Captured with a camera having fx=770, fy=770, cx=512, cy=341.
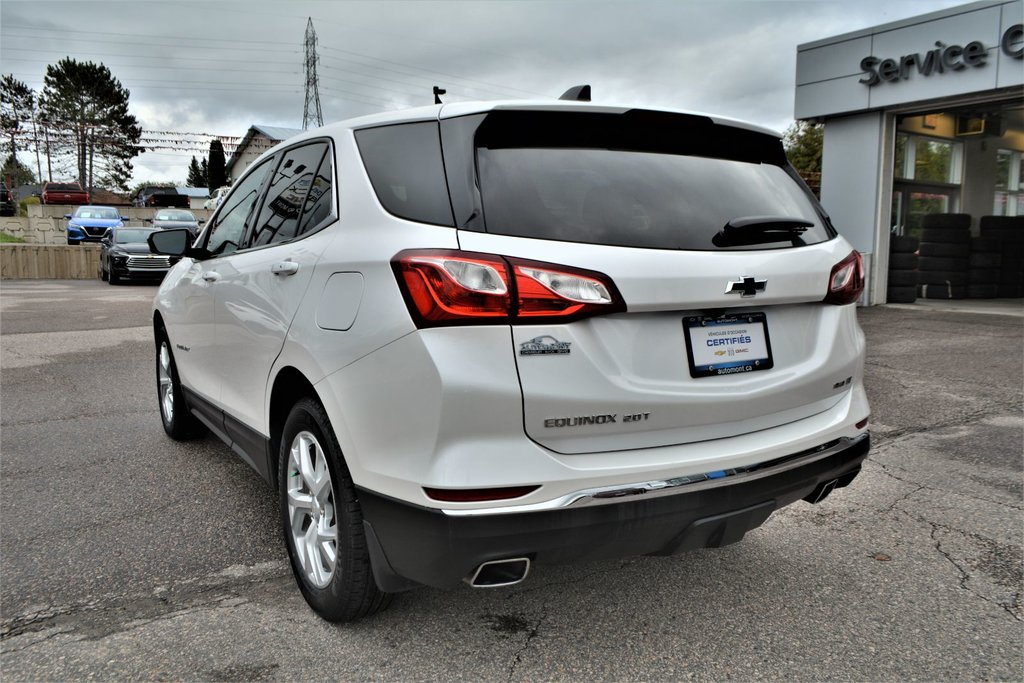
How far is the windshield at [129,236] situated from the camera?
67.6 ft

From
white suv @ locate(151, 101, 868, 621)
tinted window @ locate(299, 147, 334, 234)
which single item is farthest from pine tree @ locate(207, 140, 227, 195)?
white suv @ locate(151, 101, 868, 621)

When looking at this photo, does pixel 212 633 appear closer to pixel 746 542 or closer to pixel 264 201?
pixel 264 201

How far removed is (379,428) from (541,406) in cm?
49

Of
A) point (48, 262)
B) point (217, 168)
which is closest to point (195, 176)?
point (217, 168)

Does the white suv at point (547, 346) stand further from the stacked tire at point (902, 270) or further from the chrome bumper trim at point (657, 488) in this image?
the stacked tire at point (902, 270)

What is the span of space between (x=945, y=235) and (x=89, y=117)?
69.5 m

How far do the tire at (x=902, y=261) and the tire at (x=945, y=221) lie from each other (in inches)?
72.8

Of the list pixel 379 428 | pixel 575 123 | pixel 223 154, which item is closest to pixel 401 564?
pixel 379 428

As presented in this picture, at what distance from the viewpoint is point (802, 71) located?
561 inches

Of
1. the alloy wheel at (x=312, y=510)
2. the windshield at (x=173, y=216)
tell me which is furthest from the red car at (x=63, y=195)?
the alloy wheel at (x=312, y=510)

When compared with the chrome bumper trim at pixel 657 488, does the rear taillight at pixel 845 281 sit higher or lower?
higher

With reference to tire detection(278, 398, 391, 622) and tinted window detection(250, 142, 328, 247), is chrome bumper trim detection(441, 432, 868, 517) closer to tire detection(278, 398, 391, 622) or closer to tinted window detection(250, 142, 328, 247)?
tire detection(278, 398, 391, 622)

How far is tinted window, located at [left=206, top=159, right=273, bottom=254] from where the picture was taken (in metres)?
3.72

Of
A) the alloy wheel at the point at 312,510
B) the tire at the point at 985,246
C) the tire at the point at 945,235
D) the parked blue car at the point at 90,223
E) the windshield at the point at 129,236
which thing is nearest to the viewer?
the alloy wheel at the point at 312,510
